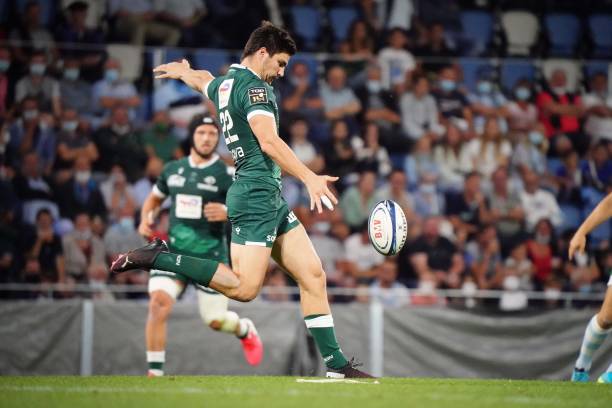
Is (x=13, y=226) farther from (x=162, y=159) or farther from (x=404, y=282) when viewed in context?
(x=404, y=282)

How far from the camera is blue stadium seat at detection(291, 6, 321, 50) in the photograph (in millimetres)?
16531

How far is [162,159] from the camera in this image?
1457 centimetres

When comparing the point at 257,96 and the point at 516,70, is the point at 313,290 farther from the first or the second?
the point at 516,70

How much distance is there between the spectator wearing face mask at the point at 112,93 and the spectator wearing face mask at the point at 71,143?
1.62ft

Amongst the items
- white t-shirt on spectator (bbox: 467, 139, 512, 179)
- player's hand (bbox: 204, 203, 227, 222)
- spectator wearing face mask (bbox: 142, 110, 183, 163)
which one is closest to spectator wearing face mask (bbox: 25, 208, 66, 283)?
spectator wearing face mask (bbox: 142, 110, 183, 163)

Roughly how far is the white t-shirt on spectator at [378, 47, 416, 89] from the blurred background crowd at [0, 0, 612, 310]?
0.08ft

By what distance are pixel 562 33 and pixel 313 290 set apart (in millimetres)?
11351

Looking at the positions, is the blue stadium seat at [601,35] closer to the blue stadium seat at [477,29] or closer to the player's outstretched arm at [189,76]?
Answer: the blue stadium seat at [477,29]

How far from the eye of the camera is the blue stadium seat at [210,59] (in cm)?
1563

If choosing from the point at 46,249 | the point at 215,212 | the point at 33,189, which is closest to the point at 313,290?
the point at 215,212

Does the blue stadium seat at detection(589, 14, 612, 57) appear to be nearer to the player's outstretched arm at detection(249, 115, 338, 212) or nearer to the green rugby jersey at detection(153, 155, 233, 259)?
the green rugby jersey at detection(153, 155, 233, 259)

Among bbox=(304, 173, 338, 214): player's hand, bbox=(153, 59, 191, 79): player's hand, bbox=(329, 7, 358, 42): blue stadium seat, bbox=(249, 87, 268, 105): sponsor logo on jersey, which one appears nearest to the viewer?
bbox=(304, 173, 338, 214): player's hand

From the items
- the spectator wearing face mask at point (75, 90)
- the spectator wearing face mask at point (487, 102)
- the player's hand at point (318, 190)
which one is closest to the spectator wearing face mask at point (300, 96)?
the spectator wearing face mask at point (487, 102)

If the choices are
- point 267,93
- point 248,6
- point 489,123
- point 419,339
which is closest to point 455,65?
point 489,123
